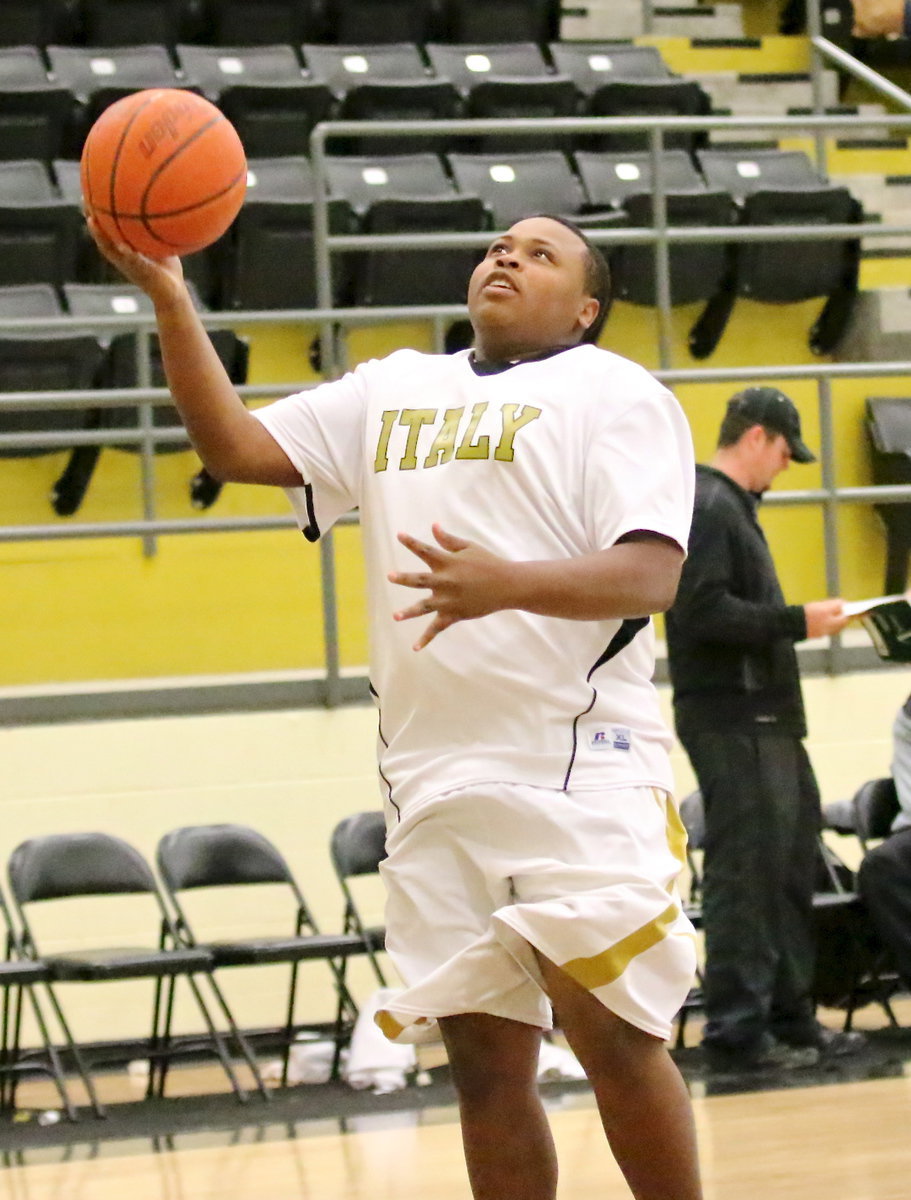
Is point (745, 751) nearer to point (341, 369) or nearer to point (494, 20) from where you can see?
point (341, 369)

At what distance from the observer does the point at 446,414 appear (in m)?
2.65

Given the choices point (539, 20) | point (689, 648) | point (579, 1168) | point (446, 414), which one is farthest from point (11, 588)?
point (539, 20)

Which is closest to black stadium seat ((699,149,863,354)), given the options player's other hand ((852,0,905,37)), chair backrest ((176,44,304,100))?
chair backrest ((176,44,304,100))

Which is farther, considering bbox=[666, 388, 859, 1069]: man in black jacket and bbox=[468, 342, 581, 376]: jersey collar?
bbox=[666, 388, 859, 1069]: man in black jacket

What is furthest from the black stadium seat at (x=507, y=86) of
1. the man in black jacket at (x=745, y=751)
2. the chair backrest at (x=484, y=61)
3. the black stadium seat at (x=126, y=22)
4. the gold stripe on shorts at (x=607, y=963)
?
the gold stripe on shorts at (x=607, y=963)

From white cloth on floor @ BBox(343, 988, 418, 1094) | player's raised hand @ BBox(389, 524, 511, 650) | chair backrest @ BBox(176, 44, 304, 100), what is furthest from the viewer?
chair backrest @ BBox(176, 44, 304, 100)

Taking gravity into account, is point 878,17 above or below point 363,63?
above

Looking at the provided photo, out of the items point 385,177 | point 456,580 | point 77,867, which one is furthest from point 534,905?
point 385,177

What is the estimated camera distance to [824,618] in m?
5.02

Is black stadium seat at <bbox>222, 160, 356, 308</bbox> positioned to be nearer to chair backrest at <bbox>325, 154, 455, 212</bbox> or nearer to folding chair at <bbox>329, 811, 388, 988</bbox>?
chair backrest at <bbox>325, 154, 455, 212</bbox>

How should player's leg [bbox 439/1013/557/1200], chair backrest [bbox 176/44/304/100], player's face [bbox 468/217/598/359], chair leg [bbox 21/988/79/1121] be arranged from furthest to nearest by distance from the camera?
chair backrest [bbox 176/44/304/100] → chair leg [bbox 21/988/79/1121] → player's face [bbox 468/217/598/359] → player's leg [bbox 439/1013/557/1200]

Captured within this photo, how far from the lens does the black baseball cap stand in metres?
5.22

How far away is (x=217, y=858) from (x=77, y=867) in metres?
0.42

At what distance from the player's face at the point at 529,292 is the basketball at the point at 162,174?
→ 1.32 ft
